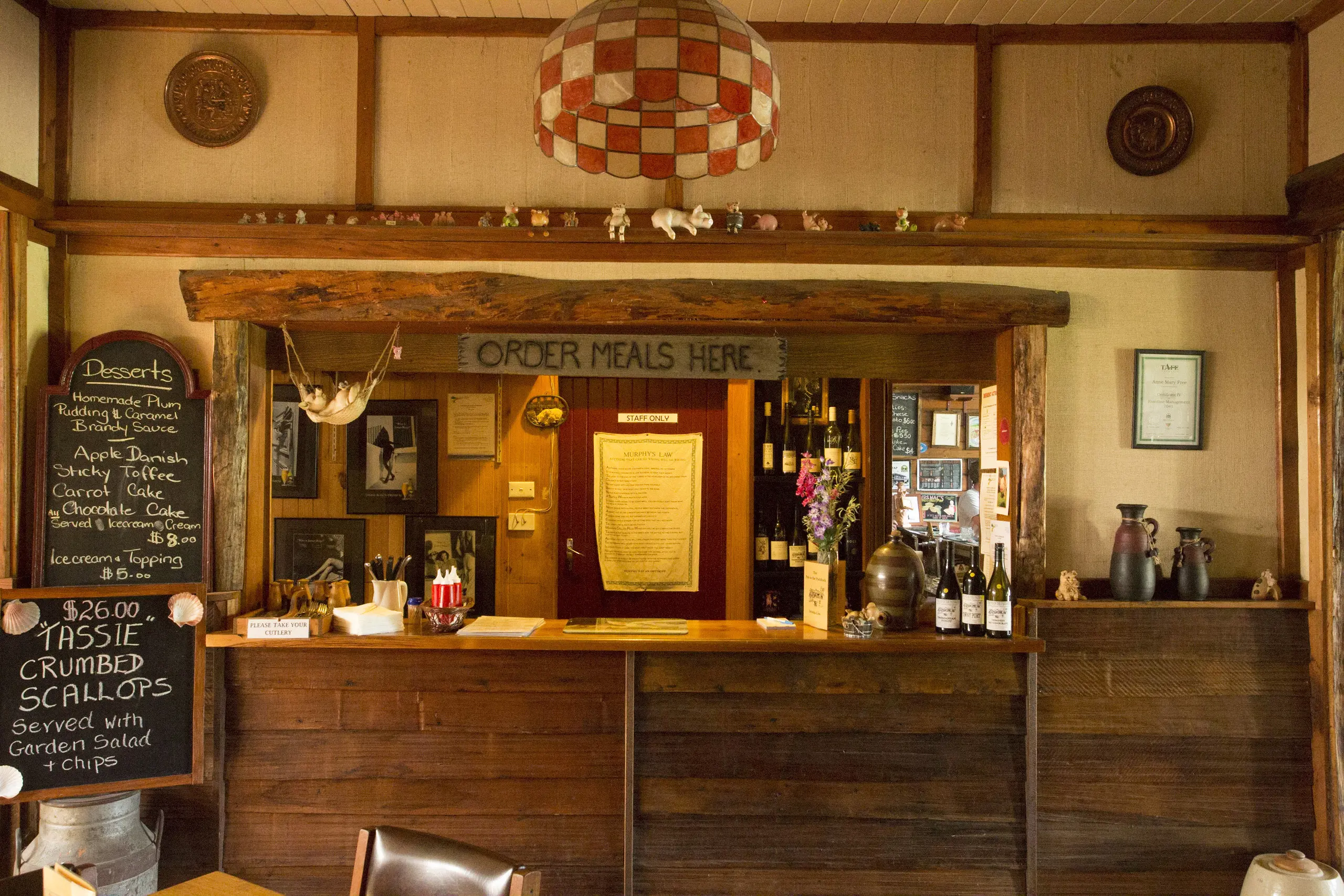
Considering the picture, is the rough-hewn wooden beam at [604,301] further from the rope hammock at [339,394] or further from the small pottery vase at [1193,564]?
the small pottery vase at [1193,564]

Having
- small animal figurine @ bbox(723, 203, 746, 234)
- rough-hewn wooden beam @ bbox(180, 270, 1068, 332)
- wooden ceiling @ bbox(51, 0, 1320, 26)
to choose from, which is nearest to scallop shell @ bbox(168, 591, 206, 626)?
rough-hewn wooden beam @ bbox(180, 270, 1068, 332)

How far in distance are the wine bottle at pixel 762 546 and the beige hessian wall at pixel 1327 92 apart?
10.5ft

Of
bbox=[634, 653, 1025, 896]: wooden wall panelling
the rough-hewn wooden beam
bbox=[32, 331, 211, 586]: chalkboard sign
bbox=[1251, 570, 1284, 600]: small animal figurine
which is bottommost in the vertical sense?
bbox=[634, 653, 1025, 896]: wooden wall panelling

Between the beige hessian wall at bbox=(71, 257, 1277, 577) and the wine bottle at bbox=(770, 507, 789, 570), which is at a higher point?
the beige hessian wall at bbox=(71, 257, 1277, 577)

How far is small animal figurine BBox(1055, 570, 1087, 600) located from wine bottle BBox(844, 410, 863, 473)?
5.70 feet

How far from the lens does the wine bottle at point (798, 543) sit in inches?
204

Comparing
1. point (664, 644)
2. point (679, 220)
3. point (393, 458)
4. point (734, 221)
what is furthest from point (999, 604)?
point (393, 458)

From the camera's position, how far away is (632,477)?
5.21m

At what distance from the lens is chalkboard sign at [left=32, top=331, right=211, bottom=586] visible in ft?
10.8

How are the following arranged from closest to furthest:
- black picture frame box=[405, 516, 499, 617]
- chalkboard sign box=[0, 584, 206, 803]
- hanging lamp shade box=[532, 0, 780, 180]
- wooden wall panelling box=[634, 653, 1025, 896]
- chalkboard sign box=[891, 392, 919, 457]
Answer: hanging lamp shade box=[532, 0, 780, 180] → chalkboard sign box=[0, 584, 206, 803] → wooden wall panelling box=[634, 653, 1025, 896] → black picture frame box=[405, 516, 499, 617] → chalkboard sign box=[891, 392, 919, 457]

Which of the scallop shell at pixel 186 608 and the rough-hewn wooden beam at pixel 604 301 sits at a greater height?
the rough-hewn wooden beam at pixel 604 301

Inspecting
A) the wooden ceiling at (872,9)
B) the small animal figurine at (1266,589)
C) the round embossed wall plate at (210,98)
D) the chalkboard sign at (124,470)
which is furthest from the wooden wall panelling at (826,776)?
the round embossed wall plate at (210,98)

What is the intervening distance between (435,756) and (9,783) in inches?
55.1

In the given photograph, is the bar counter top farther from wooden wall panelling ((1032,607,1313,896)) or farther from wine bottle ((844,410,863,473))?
wine bottle ((844,410,863,473))
